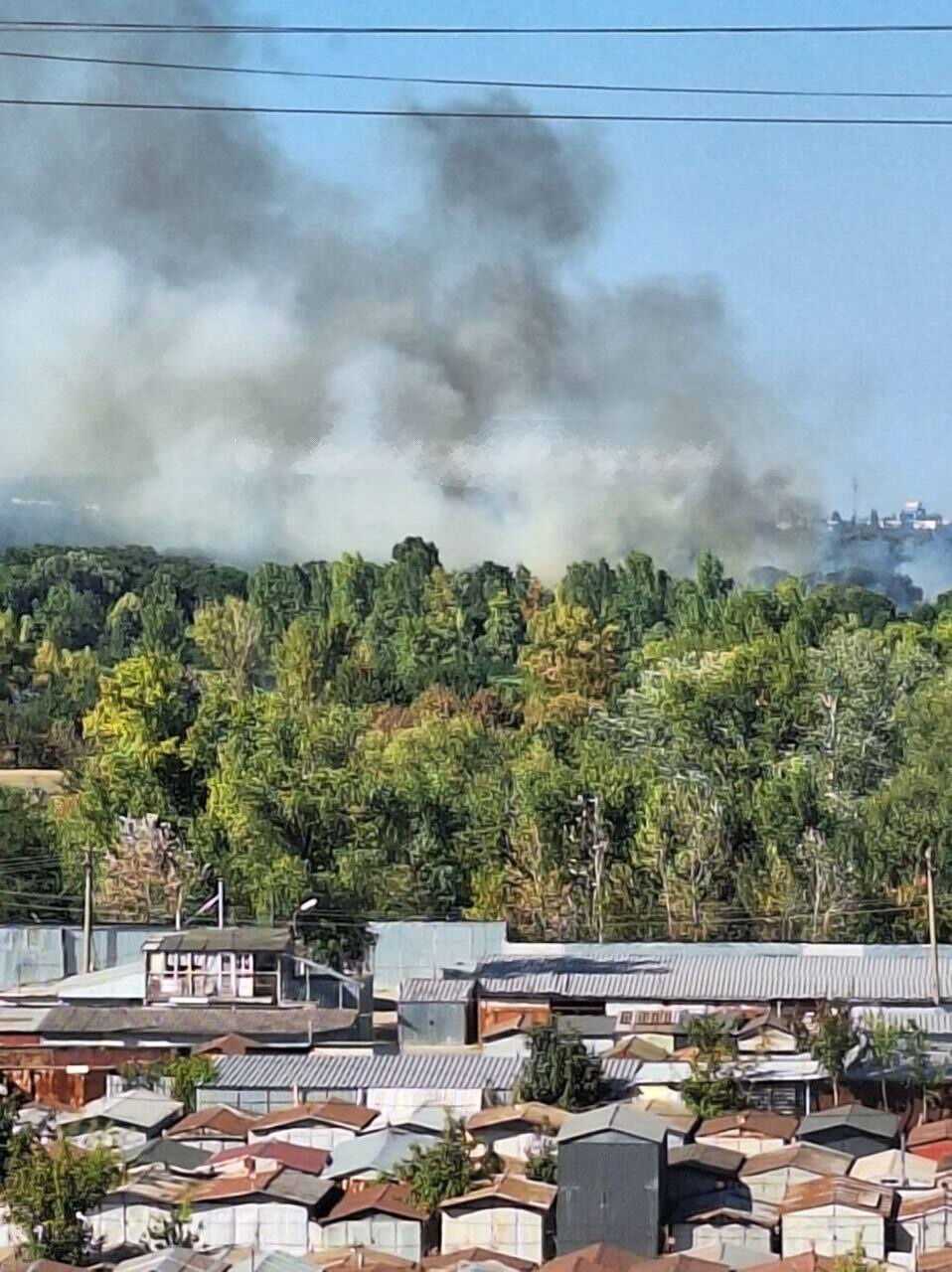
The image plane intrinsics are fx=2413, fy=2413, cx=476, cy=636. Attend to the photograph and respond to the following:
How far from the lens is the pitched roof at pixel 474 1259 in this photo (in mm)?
6387

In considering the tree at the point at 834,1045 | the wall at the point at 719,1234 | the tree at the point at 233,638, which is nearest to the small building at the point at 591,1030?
the tree at the point at 834,1045

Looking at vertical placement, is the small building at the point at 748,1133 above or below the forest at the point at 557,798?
below

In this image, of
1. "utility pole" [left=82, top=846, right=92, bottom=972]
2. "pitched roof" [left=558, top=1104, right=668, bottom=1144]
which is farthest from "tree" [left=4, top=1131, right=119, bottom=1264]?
"utility pole" [left=82, top=846, right=92, bottom=972]

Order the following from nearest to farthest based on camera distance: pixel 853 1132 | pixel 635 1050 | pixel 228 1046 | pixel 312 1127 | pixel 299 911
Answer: pixel 853 1132
pixel 312 1127
pixel 635 1050
pixel 228 1046
pixel 299 911

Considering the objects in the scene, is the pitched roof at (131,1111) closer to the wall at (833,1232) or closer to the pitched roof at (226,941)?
the pitched roof at (226,941)

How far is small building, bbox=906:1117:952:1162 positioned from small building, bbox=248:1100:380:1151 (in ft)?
5.65

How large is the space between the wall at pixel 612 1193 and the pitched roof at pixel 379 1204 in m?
0.42

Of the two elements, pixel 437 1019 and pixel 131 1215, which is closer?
pixel 131 1215

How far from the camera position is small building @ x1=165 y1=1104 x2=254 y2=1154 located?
24.7 feet

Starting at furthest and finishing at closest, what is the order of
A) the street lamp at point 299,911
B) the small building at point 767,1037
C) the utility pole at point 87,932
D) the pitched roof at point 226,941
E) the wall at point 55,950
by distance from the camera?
the wall at point 55,950 < the utility pole at point 87,932 < the street lamp at point 299,911 < the pitched roof at point 226,941 < the small building at point 767,1037

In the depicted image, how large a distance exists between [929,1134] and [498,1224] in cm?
169

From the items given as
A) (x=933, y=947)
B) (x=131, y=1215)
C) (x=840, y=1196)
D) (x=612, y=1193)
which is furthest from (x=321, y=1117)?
(x=933, y=947)

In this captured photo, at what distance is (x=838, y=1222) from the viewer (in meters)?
6.59

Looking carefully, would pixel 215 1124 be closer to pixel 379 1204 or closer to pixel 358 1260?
pixel 379 1204
